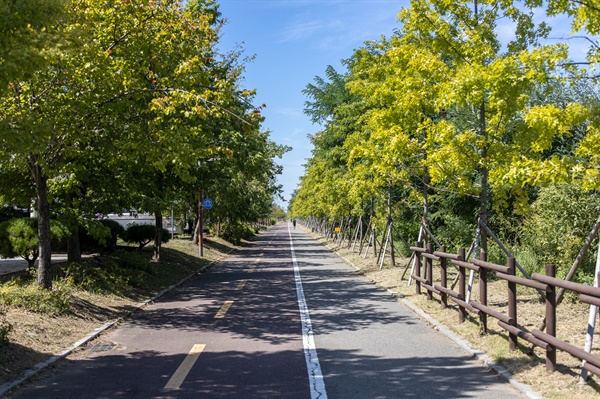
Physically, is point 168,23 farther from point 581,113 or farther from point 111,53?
point 581,113

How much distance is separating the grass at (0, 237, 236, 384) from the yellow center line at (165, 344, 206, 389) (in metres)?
1.91

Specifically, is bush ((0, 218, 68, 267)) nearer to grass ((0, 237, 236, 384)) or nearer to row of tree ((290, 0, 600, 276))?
grass ((0, 237, 236, 384))

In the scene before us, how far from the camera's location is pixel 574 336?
766 cm

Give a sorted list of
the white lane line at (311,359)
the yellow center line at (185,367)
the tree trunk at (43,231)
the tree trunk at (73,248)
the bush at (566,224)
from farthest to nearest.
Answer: the tree trunk at (73,248), the bush at (566,224), the tree trunk at (43,231), the yellow center line at (185,367), the white lane line at (311,359)

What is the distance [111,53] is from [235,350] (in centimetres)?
686

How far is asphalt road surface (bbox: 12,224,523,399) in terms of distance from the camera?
5.83 m

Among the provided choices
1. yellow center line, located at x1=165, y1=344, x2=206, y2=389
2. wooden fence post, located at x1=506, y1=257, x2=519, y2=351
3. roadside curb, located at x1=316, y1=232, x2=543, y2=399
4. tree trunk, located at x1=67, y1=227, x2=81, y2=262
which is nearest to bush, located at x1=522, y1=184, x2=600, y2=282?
roadside curb, located at x1=316, y1=232, x2=543, y2=399

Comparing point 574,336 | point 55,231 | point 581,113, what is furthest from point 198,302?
point 581,113

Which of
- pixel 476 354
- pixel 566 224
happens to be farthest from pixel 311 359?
pixel 566 224

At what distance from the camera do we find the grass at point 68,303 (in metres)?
7.39

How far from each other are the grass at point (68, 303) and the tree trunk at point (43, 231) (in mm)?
263

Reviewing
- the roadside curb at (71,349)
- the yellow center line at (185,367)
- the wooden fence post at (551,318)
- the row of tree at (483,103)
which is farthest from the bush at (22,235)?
the wooden fence post at (551,318)

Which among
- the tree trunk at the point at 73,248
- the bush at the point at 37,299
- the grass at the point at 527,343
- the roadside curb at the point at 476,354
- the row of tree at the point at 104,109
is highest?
the row of tree at the point at 104,109

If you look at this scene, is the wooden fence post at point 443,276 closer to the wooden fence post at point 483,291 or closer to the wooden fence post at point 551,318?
the wooden fence post at point 483,291
